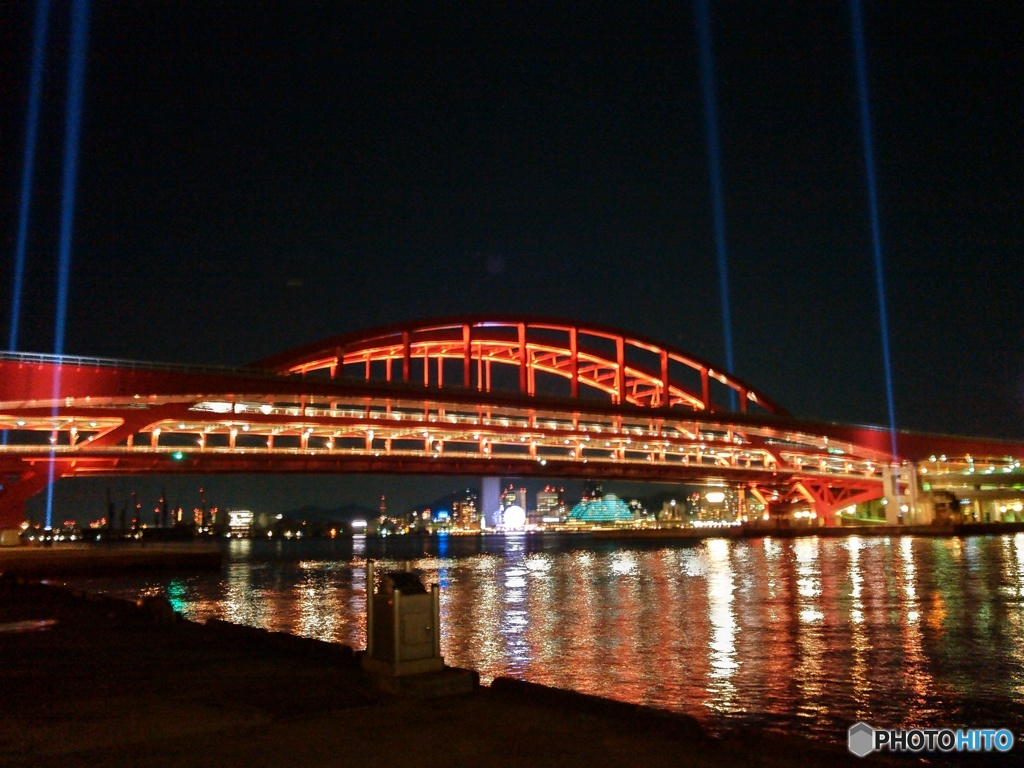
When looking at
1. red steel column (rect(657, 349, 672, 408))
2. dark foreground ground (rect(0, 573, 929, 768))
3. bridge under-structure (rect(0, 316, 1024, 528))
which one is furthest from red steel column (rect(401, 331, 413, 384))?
dark foreground ground (rect(0, 573, 929, 768))

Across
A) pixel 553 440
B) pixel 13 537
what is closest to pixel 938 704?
pixel 13 537

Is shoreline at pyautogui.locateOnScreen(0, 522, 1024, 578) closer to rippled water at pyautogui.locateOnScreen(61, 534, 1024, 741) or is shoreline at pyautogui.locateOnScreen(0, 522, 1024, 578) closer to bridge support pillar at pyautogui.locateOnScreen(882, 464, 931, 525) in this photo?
bridge support pillar at pyautogui.locateOnScreen(882, 464, 931, 525)

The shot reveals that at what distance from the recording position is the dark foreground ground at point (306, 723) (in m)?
6.10

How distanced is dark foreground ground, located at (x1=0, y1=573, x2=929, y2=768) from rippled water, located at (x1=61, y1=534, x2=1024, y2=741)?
1310 mm

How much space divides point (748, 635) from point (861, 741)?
30.5 ft

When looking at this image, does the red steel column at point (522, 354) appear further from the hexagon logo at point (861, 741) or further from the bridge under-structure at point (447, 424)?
the hexagon logo at point (861, 741)

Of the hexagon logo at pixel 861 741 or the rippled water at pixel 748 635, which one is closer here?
the hexagon logo at pixel 861 741

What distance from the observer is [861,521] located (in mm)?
100562

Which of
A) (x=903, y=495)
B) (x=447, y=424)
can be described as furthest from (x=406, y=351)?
(x=903, y=495)

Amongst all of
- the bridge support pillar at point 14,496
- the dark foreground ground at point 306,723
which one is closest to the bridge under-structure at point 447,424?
the bridge support pillar at point 14,496

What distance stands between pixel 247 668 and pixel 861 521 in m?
102

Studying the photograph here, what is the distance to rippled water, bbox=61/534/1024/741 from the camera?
33.4 feet

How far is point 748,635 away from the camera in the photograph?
1612 centimetres

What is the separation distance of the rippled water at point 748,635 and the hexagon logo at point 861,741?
2.51 ft
